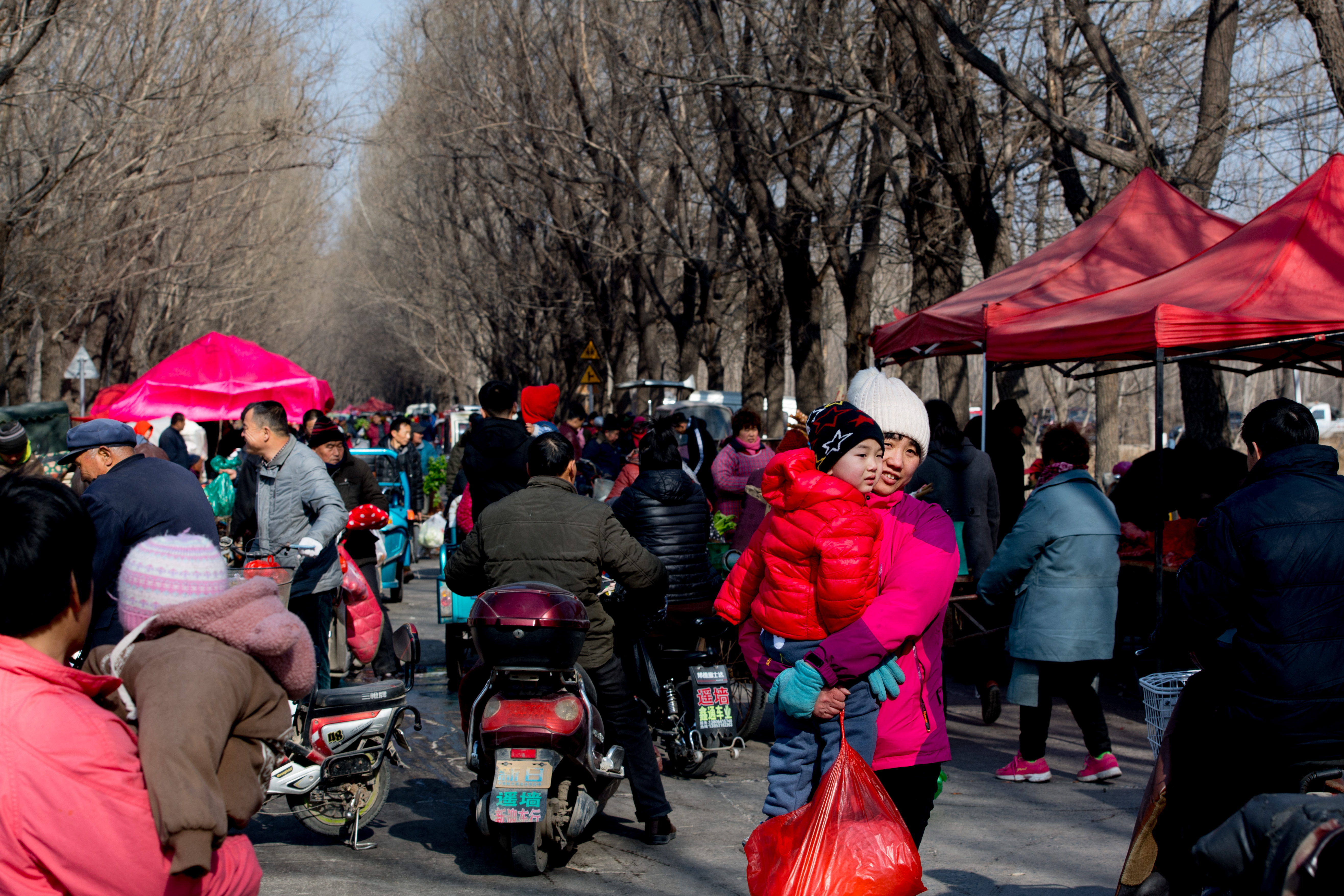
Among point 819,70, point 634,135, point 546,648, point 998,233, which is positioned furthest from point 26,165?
point 546,648

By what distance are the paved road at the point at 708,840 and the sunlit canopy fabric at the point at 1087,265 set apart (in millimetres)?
3161

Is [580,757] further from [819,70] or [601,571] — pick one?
[819,70]

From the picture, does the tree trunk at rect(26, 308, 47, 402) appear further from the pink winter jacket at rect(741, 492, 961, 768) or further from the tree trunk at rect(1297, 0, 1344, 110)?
the pink winter jacket at rect(741, 492, 961, 768)

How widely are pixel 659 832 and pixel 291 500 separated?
2.65 meters

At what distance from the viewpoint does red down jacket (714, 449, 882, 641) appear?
10.9ft

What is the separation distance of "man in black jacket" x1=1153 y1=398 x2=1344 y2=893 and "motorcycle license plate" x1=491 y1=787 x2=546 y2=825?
2.21m

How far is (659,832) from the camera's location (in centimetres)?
544

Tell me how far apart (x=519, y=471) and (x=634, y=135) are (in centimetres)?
1497

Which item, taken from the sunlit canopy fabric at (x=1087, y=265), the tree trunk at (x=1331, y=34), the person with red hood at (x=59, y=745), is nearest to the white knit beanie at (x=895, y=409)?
the person with red hood at (x=59, y=745)

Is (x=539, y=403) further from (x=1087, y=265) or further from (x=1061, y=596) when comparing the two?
(x=1087, y=265)

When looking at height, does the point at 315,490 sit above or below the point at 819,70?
below

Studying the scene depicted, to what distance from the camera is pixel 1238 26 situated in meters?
11.9

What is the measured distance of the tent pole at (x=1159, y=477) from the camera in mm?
7344

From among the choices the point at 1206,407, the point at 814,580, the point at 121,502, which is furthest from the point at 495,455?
the point at 1206,407
